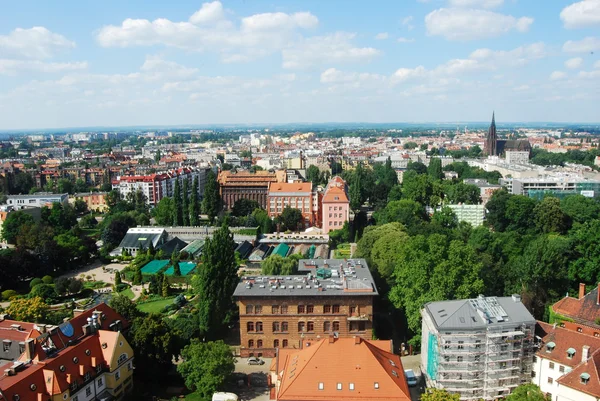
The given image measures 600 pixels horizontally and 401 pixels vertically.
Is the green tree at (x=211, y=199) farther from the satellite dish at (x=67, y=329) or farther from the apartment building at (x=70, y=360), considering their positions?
the satellite dish at (x=67, y=329)

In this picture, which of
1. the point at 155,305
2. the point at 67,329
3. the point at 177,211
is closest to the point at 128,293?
the point at 155,305

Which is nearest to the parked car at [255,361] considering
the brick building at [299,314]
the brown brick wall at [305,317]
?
the brick building at [299,314]

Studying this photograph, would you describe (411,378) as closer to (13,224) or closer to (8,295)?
(8,295)

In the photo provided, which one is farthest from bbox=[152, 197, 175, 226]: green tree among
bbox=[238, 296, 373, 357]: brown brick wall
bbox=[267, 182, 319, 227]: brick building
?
bbox=[238, 296, 373, 357]: brown brick wall

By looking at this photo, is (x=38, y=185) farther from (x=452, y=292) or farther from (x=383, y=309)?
(x=452, y=292)

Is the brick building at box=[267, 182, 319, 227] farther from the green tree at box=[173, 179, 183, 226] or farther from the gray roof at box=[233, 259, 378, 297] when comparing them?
the gray roof at box=[233, 259, 378, 297]

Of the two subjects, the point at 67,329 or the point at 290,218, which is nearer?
the point at 67,329
